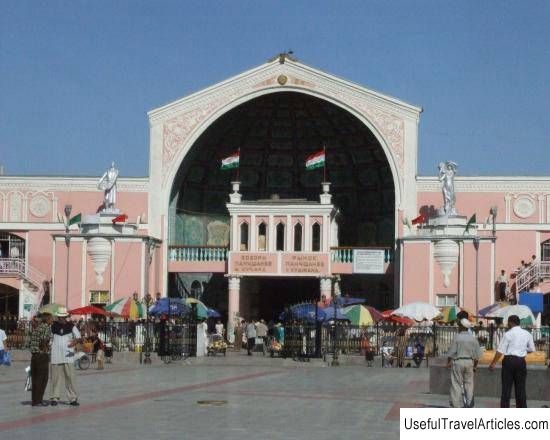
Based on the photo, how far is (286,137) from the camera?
5719 centimetres

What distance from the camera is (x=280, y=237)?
53625mm

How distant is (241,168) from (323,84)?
7.70 metres

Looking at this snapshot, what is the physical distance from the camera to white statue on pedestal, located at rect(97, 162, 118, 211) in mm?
52562

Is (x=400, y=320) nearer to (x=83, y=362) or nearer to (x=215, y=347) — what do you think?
(x=215, y=347)

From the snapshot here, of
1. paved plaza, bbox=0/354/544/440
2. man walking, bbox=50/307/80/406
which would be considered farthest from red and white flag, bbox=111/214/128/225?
man walking, bbox=50/307/80/406

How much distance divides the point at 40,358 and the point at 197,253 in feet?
111

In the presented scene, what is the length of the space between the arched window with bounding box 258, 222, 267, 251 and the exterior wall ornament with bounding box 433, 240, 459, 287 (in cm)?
760

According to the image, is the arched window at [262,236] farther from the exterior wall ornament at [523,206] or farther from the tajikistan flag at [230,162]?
the exterior wall ornament at [523,206]

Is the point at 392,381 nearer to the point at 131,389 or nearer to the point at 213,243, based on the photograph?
the point at 131,389

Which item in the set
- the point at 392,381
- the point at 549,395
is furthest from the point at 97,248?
the point at 549,395

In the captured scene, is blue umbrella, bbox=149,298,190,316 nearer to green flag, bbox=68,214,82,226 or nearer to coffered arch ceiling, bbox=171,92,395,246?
green flag, bbox=68,214,82,226

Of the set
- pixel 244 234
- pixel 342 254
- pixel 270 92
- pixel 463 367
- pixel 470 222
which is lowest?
pixel 463 367

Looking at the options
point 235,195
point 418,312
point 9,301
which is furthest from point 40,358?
point 9,301

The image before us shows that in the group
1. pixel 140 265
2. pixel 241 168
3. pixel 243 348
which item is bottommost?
pixel 243 348
